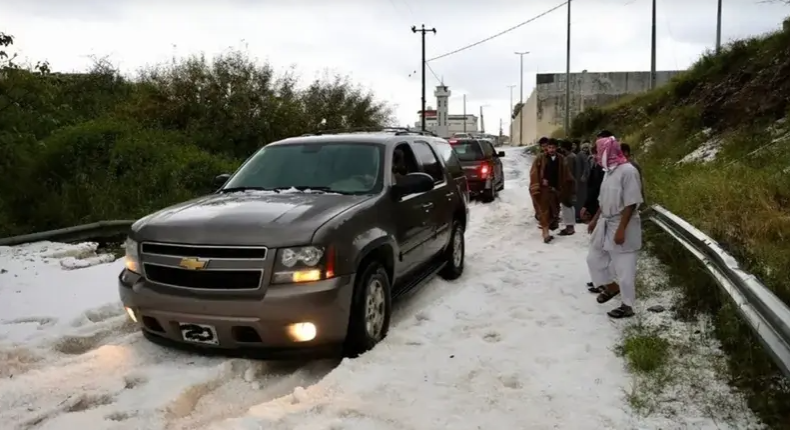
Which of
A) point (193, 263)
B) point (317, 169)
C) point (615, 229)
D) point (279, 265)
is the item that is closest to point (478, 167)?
point (615, 229)

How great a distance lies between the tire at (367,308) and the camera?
450 cm

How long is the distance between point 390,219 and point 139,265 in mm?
1983

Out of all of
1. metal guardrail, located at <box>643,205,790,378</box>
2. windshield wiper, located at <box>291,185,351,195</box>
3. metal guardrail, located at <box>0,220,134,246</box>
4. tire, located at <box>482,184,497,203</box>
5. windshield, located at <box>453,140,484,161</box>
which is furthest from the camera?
windshield, located at <box>453,140,484,161</box>

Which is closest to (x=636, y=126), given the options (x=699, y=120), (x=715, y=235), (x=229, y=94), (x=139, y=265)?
(x=699, y=120)

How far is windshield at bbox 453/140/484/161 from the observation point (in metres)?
15.5

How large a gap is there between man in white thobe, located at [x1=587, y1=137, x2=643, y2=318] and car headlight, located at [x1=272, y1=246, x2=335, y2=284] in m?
2.77

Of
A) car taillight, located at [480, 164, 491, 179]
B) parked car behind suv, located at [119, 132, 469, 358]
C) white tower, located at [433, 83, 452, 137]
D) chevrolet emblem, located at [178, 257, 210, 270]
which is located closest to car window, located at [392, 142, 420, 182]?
parked car behind suv, located at [119, 132, 469, 358]

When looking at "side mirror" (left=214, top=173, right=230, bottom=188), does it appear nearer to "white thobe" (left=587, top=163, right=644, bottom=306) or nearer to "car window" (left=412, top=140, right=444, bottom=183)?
"car window" (left=412, top=140, right=444, bottom=183)

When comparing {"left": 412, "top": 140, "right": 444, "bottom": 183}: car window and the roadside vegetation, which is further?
the roadside vegetation

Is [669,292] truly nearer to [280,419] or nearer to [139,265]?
[280,419]

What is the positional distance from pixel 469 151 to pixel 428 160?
29.3 ft

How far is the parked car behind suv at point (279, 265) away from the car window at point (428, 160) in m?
1.17

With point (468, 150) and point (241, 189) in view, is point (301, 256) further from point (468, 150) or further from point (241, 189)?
point (468, 150)

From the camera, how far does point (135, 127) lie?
15.7 metres
